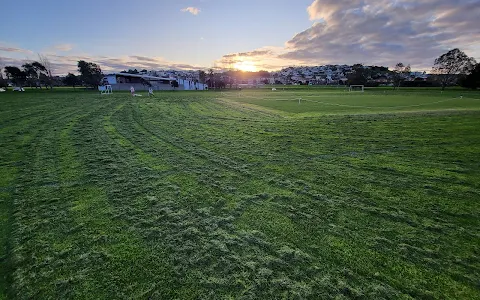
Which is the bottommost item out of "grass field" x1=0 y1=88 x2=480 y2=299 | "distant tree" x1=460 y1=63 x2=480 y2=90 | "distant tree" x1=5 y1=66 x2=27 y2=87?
"grass field" x1=0 y1=88 x2=480 y2=299

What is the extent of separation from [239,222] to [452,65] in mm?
84877

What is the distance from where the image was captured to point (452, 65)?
6322cm

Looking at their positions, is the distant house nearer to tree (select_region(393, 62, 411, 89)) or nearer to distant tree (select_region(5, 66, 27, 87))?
distant tree (select_region(5, 66, 27, 87))

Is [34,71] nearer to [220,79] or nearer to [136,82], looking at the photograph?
[136,82]

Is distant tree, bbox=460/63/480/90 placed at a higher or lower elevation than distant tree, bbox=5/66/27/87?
lower

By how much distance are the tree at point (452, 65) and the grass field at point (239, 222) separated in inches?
3003

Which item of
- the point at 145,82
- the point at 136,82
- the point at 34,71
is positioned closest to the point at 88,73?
the point at 136,82

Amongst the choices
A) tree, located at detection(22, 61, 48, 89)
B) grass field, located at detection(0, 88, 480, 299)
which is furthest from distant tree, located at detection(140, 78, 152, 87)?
grass field, located at detection(0, 88, 480, 299)

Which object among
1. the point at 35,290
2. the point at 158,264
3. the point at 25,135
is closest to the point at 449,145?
the point at 158,264

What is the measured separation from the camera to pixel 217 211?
140 inches

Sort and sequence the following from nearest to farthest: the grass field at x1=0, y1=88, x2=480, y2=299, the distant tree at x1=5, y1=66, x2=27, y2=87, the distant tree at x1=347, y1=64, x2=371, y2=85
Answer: the grass field at x1=0, y1=88, x2=480, y2=299, the distant tree at x1=5, y1=66, x2=27, y2=87, the distant tree at x1=347, y1=64, x2=371, y2=85

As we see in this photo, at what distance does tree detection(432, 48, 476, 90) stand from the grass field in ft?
250

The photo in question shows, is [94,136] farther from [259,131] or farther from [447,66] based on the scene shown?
[447,66]

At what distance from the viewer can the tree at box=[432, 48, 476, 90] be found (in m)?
60.8
